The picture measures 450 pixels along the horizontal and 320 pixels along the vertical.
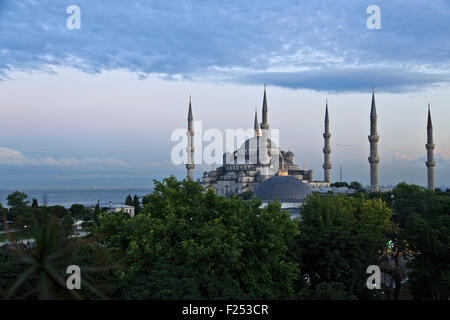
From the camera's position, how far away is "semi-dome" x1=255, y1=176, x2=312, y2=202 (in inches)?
2159

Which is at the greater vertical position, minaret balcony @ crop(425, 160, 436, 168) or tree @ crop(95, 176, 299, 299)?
minaret balcony @ crop(425, 160, 436, 168)

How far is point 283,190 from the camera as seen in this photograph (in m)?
55.9

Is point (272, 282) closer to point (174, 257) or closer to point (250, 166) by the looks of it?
point (174, 257)

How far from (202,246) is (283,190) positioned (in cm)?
4302

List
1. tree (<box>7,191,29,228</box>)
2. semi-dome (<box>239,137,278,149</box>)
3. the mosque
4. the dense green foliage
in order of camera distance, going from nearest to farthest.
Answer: the dense green foliage < tree (<box>7,191,29,228</box>) < the mosque < semi-dome (<box>239,137,278,149</box>)

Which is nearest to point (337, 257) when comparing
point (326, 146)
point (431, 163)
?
point (431, 163)

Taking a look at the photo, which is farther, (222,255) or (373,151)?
(373,151)

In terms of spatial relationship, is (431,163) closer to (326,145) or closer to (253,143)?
(326,145)

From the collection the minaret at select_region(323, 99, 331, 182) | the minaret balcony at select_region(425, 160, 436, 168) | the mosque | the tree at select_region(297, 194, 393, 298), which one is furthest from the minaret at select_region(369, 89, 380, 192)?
the tree at select_region(297, 194, 393, 298)

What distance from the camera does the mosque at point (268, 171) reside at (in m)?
56.8

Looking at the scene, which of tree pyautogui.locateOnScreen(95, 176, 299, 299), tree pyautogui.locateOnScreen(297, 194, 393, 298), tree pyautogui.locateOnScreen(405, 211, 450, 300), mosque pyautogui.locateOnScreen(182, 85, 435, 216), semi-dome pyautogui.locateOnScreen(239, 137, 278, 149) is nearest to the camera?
tree pyautogui.locateOnScreen(95, 176, 299, 299)

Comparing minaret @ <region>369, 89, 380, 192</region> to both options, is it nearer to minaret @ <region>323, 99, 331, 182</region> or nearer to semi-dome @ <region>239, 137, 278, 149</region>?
minaret @ <region>323, 99, 331, 182</region>
